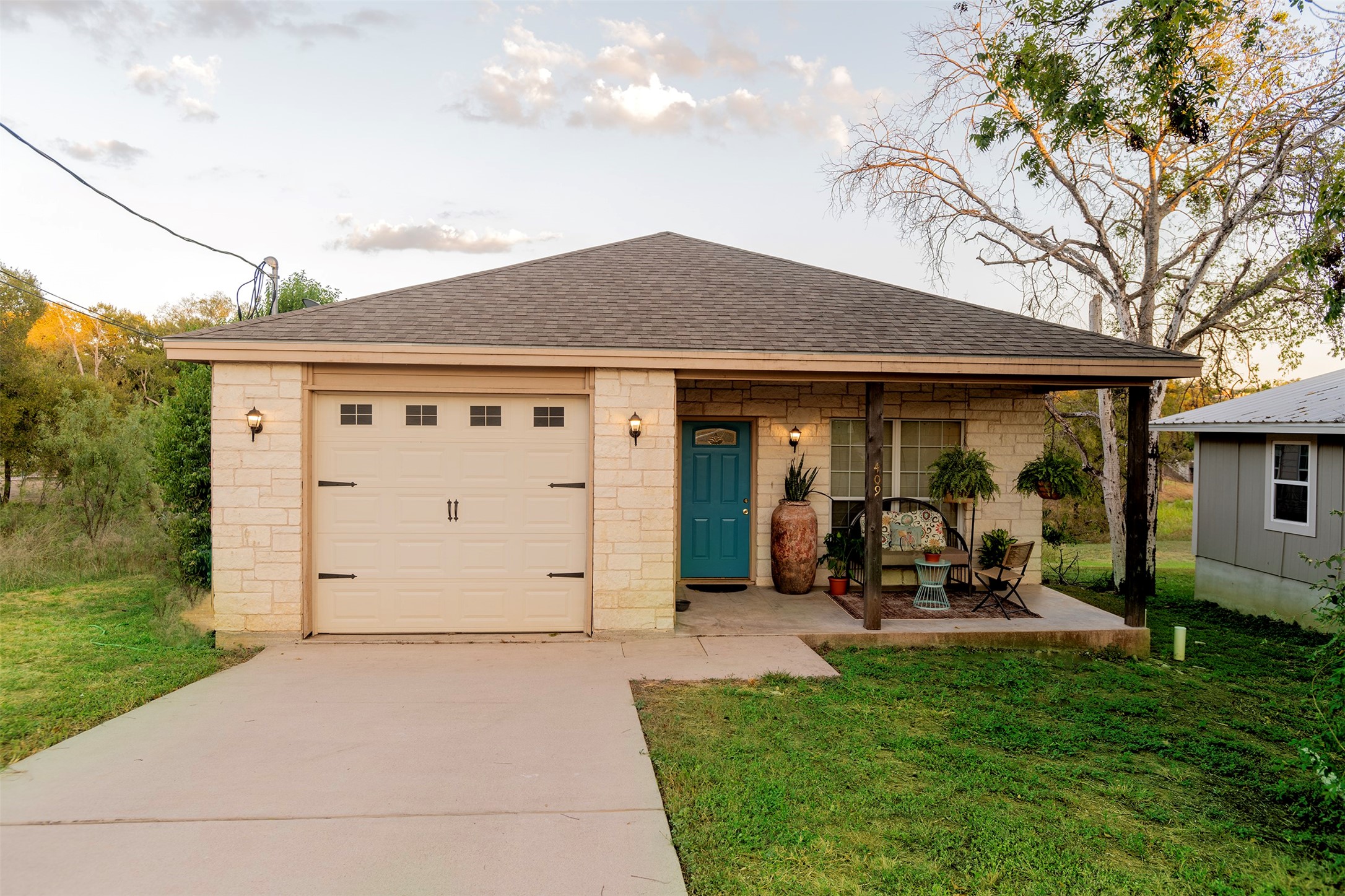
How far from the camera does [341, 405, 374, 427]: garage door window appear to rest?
7129 mm

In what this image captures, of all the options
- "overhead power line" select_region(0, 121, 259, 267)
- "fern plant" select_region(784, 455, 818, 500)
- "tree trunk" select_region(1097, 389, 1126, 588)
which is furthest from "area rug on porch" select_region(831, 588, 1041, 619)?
"overhead power line" select_region(0, 121, 259, 267)

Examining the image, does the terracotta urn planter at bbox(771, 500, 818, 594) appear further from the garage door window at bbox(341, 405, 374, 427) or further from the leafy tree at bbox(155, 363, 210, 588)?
the leafy tree at bbox(155, 363, 210, 588)

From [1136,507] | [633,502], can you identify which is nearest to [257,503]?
[633,502]

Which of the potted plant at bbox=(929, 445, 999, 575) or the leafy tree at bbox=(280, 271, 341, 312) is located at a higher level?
the leafy tree at bbox=(280, 271, 341, 312)

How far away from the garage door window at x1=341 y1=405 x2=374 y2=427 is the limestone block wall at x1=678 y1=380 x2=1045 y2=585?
3777mm

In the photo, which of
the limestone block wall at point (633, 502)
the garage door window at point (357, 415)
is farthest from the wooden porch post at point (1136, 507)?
the garage door window at point (357, 415)

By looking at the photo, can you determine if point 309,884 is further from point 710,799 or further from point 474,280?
point 474,280

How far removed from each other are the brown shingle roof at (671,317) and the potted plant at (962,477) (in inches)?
58.2

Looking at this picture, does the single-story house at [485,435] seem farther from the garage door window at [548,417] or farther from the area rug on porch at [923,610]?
the area rug on porch at [923,610]

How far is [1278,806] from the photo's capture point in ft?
13.4

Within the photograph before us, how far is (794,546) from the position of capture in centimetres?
884

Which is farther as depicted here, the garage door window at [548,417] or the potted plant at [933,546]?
the potted plant at [933,546]

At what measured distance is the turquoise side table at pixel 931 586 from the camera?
815 cm

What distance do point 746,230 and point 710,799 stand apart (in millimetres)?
15475
